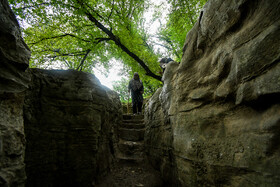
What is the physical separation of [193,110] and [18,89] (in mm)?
2897

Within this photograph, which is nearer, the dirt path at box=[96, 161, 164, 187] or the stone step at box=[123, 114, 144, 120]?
the dirt path at box=[96, 161, 164, 187]

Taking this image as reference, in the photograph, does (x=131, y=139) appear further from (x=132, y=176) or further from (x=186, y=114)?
(x=186, y=114)

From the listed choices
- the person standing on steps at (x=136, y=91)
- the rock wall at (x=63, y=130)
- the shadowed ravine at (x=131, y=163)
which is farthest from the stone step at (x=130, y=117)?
the rock wall at (x=63, y=130)

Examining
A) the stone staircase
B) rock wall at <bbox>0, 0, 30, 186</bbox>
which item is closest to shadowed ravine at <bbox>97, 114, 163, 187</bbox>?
the stone staircase

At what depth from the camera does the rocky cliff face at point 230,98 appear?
4.35 feet

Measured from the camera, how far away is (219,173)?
1851 millimetres

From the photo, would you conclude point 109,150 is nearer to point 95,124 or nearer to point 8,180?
point 95,124

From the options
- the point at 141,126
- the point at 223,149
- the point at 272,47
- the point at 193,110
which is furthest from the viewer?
the point at 141,126

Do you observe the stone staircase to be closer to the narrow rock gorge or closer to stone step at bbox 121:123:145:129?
stone step at bbox 121:123:145:129

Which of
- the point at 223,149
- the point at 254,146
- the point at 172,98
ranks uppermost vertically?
the point at 172,98

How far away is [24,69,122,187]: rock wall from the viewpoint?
280 cm

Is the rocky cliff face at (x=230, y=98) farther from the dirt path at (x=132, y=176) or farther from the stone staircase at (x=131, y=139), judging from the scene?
the stone staircase at (x=131, y=139)

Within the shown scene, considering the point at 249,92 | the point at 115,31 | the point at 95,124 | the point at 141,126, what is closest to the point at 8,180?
the point at 95,124

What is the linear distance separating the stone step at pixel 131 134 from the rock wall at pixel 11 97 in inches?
175
